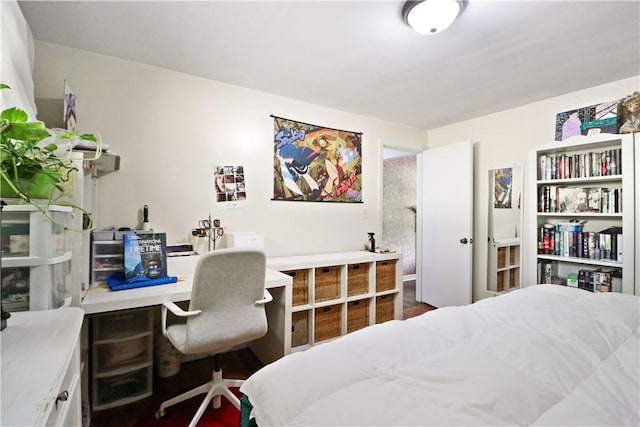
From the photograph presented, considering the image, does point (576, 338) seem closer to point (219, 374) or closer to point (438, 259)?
point (219, 374)

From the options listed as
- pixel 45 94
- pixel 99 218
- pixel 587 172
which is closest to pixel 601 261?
pixel 587 172

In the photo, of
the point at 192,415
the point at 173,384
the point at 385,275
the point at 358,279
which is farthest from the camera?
the point at 385,275

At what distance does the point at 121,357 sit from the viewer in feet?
6.19

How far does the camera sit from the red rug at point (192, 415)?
1.70 m

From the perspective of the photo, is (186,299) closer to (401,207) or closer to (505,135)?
(505,135)

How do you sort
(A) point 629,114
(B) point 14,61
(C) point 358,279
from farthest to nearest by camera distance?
(C) point 358,279 < (A) point 629,114 < (B) point 14,61

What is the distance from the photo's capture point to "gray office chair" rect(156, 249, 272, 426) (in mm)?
1524

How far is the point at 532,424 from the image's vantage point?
717 mm

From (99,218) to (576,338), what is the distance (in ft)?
9.08

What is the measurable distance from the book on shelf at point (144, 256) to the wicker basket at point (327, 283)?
3.96 ft

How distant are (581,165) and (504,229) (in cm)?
96

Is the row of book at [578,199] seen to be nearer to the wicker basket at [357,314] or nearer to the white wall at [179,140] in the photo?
the wicker basket at [357,314]

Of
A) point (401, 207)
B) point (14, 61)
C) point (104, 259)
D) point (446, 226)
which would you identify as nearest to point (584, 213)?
point (446, 226)

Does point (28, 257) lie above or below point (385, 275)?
above
